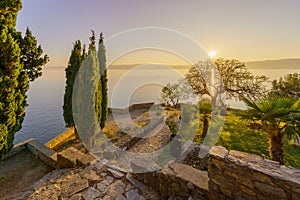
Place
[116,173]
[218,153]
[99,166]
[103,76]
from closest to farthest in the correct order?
1. [218,153]
2. [116,173]
3. [99,166]
4. [103,76]

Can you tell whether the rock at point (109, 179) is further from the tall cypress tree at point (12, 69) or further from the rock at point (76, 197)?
the tall cypress tree at point (12, 69)

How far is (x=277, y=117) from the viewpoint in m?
2.99

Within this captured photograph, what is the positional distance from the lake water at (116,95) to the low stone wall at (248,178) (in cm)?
721

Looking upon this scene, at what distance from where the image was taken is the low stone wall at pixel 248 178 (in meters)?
1.56

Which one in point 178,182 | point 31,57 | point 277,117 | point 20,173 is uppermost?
point 31,57

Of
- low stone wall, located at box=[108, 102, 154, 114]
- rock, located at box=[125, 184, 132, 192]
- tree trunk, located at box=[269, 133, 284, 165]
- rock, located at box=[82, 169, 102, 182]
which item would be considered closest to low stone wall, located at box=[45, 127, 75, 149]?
rock, located at box=[82, 169, 102, 182]

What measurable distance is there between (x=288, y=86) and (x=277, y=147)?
7.71 metres

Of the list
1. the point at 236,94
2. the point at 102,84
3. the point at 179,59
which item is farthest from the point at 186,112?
the point at 102,84

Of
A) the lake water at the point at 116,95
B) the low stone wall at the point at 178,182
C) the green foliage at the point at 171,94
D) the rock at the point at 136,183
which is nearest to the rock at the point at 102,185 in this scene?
the rock at the point at 136,183

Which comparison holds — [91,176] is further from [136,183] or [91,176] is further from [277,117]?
[277,117]

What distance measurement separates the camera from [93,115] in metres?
6.67

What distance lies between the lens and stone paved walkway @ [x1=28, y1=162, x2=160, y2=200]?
9.18ft

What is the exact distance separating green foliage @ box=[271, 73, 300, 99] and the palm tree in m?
7.21

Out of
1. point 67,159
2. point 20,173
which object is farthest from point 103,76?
point 20,173
